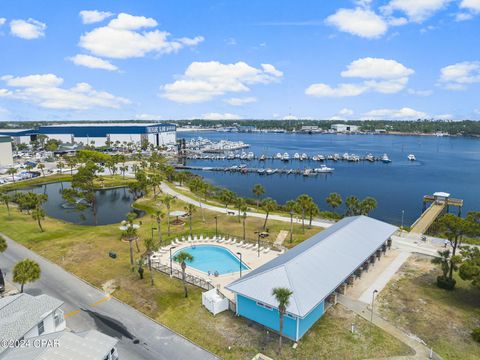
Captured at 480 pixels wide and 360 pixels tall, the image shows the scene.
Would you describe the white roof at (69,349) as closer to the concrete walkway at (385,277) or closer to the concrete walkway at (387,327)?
the concrete walkway at (387,327)

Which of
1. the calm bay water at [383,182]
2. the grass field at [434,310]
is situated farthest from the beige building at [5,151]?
the grass field at [434,310]

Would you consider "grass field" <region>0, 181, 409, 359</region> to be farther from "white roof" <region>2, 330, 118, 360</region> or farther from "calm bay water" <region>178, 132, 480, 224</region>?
"calm bay water" <region>178, 132, 480, 224</region>

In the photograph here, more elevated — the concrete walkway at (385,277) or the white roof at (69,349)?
the white roof at (69,349)

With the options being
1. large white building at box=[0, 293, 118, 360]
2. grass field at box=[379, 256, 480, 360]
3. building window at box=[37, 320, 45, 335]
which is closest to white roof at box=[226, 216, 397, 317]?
grass field at box=[379, 256, 480, 360]

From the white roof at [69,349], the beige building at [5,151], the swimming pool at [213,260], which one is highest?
the beige building at [5,151]

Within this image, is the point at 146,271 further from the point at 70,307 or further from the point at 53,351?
the point at 53,351

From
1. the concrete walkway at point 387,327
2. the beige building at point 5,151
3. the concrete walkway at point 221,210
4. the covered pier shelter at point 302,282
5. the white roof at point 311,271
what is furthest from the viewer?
the beige building at point 5,151

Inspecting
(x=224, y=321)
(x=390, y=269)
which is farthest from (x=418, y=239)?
(x=224, y=321)
